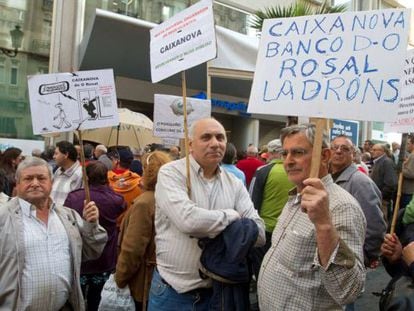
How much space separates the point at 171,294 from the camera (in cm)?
279

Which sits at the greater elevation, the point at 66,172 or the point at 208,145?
the point at 208,145

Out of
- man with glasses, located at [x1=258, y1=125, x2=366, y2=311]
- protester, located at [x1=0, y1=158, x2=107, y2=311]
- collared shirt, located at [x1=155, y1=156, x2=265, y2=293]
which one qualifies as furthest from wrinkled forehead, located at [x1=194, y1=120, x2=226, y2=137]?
protester, located at [x1=0, y1=158, x2=107, y2=311]

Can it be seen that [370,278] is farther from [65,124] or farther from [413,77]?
[65,124]

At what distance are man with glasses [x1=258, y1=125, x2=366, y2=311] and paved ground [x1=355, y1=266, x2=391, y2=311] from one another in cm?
370

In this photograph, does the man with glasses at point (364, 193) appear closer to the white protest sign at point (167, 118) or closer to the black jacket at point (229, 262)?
the black jacket at point (229, 262)

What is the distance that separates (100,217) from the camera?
4.54 metres

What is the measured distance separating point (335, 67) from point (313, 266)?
872 mm

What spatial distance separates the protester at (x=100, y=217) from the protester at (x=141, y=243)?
831mm

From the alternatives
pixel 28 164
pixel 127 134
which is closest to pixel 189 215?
pixel 28 164

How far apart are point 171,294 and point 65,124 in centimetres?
167

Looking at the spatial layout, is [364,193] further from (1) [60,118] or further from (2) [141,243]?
(1) [60,118]

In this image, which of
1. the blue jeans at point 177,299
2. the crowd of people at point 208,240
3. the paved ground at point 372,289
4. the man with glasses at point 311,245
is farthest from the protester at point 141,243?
the paved ground at point 372,289

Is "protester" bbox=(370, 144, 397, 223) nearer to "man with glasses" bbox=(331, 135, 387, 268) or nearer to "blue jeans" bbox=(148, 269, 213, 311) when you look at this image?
"man with glasses" bbox=(331, 135, 387, 268)

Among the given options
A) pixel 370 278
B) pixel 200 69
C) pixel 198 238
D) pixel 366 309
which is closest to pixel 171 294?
pixel 198 238
